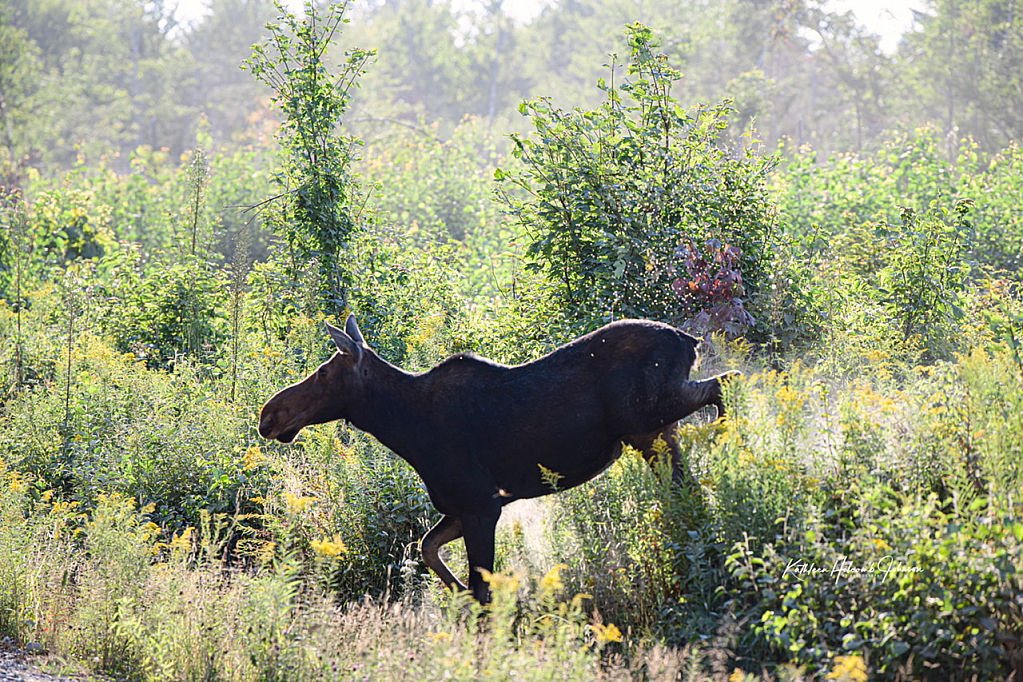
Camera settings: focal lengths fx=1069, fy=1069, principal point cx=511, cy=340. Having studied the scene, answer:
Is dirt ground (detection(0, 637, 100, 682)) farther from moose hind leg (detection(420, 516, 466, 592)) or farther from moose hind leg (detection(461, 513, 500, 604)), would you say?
moose hind leg (detection(461, 513, 500, 604))

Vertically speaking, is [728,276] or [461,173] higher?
[461,173]

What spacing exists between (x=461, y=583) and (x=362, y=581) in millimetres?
1445

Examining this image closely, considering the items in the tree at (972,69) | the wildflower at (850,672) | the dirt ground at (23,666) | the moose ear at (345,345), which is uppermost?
the tree at (972,69)

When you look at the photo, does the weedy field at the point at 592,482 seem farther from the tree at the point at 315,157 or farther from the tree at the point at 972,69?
the tree at the point at 972,69

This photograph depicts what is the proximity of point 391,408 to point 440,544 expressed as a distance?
3.18 ft

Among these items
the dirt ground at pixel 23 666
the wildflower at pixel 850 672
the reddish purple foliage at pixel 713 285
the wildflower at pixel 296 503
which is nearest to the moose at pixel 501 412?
the wildflower at pixel 296 503

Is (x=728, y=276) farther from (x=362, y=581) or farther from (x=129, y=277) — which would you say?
(x=129, y=277)

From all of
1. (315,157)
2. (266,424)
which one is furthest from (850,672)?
(315,157)

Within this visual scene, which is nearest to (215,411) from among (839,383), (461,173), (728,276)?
(728,276)

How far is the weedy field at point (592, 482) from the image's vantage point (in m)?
5.62

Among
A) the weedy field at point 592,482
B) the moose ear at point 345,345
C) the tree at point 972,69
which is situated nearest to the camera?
the weedy field at point 592,482

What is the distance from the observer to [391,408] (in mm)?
7168

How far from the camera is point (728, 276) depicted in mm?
10953

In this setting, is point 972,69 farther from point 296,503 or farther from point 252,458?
point 296,503
